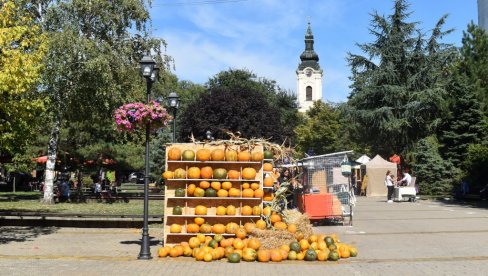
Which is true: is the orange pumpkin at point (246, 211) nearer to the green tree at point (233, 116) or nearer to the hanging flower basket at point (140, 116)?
the hanging flower basket at point (140, 116)

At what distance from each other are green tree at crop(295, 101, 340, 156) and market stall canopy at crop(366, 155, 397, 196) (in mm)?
31351

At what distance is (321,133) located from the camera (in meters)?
69.6

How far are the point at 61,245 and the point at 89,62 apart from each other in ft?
40.8

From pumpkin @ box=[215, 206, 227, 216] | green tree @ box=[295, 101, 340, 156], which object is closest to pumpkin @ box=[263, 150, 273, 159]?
pumpkin @ box=[215, 206, 227, 216]

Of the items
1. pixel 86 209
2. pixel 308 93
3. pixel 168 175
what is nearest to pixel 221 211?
pixel 168 175

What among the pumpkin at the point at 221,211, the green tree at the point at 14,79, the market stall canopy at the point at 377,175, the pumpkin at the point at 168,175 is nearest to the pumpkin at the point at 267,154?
the pumpkin at the point at 221,211

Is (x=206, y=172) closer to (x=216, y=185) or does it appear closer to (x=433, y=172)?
(x=216, y=185)

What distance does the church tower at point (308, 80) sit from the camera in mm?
116000

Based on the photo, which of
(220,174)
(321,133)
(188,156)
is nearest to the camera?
(220,174)

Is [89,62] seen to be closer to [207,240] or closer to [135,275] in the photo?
[207,240]

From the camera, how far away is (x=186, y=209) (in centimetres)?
1136

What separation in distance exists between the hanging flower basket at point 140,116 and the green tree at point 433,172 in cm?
2716

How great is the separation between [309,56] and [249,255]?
369 feet

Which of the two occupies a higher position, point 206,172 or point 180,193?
point 206,172
